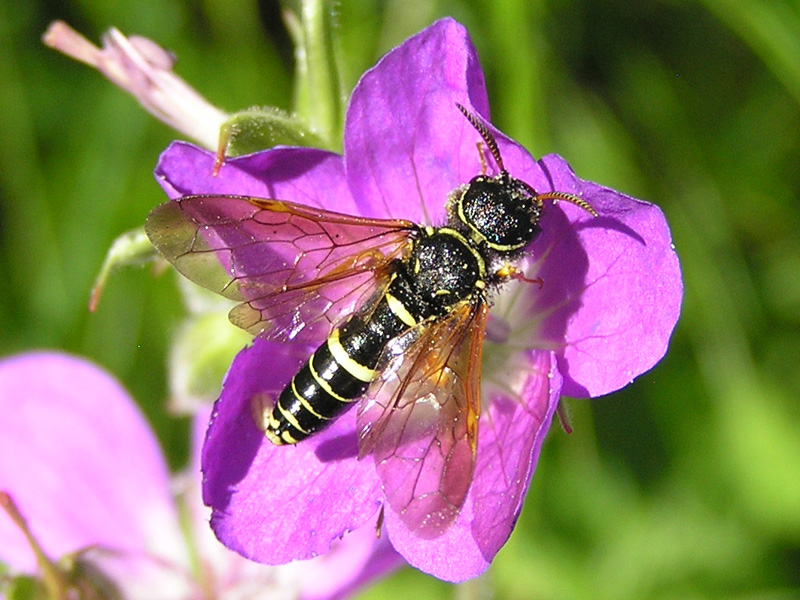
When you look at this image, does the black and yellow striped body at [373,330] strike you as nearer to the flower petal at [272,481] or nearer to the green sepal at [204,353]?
the flower petal at [272,481]

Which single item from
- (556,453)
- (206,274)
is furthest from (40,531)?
(556,453)

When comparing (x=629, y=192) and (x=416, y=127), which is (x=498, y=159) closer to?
(x=416, y=127)

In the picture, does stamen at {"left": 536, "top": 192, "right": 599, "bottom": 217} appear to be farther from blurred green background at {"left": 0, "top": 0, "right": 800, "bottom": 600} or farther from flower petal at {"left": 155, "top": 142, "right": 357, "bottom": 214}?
blurred green background at {"left": 0, "top": 0, "right": 800, "bottom": 600}

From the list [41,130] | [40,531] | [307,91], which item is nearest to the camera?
[307,91]

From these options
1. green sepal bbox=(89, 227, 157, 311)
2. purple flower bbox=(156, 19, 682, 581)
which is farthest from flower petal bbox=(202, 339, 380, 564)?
green sepal bbox=(89, 227, 157, 311)

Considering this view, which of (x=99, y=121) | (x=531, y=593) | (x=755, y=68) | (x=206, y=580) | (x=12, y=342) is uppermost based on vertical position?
(x=99, y=121)

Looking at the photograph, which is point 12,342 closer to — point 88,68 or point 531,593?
point 88,68
